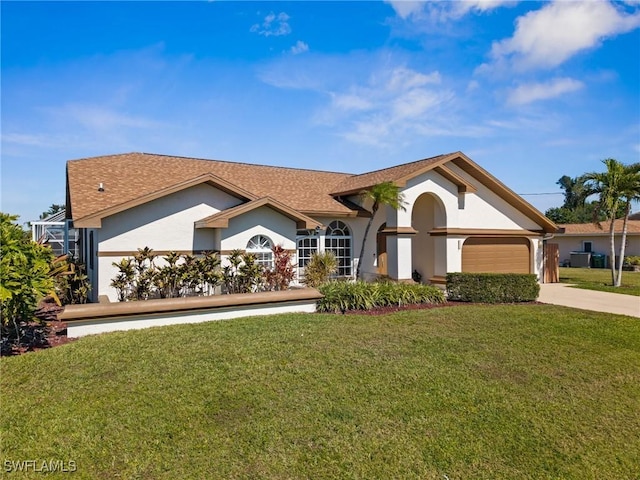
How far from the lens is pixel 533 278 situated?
13.8 meters

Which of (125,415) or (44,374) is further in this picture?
(44,374)

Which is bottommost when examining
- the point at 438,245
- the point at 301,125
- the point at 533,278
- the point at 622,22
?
the point at 533,278

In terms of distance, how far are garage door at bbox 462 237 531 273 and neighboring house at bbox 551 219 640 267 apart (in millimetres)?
12939

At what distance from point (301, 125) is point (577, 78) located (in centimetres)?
1102

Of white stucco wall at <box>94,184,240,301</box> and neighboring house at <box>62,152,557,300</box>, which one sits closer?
white stucco wall at <box>94,184,240,301</box>

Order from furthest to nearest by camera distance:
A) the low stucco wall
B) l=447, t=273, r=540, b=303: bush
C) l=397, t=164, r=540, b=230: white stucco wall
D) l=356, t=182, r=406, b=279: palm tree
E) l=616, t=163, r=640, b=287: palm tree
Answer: l=616, t=163, r=640, b=287: palm tree → l=397, t=164, r=540, b=230: white stucco wall → l=356, t=182, r=406, b=279: palm tree → l=447, t=273, r=540, b=303: bush → the low stucco wall

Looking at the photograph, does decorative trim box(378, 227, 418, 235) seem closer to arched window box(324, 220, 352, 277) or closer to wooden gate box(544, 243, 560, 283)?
arched window box(324, 220, 352, 277)

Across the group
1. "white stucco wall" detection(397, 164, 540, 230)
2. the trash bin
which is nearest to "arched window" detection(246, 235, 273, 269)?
"white stucco wall" detection(397, 164, 540, 230)

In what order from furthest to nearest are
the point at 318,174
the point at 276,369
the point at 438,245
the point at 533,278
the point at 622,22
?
the point at 318,174, the point at 438,245, the point at 533,278, the point at 622,22, the point at 276,369

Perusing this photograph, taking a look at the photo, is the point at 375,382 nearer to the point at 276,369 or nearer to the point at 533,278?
the point at 276,369

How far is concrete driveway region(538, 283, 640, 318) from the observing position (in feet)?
41.7

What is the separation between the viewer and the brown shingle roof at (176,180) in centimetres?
1299

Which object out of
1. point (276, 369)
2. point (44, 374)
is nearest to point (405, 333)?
point (276, 369)

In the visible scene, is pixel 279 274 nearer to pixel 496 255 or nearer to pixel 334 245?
pixel 334 245
